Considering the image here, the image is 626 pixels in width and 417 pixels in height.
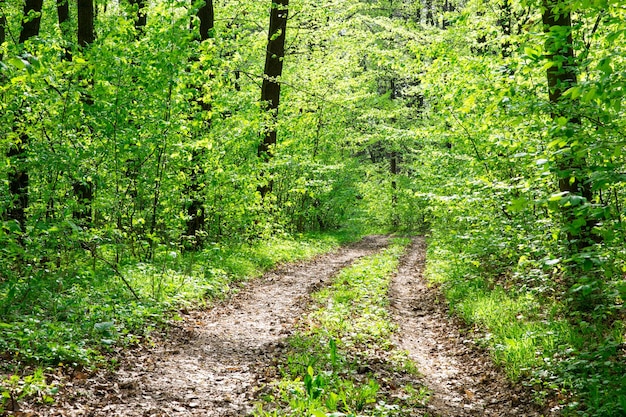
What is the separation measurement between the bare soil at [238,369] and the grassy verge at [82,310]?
270 mm

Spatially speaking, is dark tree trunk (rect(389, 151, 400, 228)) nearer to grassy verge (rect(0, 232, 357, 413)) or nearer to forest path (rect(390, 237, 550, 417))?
forest path (rect(390, 237, 550, 417))

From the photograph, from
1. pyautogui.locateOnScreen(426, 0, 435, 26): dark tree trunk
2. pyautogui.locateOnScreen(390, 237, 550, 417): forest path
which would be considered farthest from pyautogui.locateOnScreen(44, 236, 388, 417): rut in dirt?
pyautogui.locateOnScreen(426, 0, 435, 26): dark tree trunk

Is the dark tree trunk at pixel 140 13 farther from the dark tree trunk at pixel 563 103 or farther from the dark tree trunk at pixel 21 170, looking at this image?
the dark tree trunk at pixel 563 103

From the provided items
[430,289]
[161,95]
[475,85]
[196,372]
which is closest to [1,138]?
[161,95]

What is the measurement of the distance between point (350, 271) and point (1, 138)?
28.6 ft

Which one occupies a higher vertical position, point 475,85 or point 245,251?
point 475,85

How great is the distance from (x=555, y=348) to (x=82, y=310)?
6337 millimetres

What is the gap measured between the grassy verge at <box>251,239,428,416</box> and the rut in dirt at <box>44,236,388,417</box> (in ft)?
1.25

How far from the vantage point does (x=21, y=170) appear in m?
7.22

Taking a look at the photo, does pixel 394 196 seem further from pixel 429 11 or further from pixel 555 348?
pixel 555 348

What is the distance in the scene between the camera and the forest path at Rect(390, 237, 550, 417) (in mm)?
5590

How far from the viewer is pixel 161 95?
8734mm

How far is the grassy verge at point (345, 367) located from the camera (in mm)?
5004

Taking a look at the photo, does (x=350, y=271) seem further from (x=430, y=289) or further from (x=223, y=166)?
(x=223, y=166)
